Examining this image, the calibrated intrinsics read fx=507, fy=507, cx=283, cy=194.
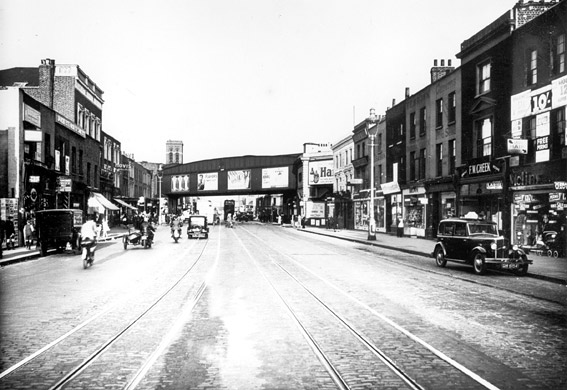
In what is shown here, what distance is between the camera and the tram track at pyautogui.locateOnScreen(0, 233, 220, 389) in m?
5.59

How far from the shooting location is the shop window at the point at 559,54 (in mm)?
20672

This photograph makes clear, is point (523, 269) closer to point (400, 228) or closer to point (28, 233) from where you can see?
point (400, 228)

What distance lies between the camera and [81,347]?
6891 mm

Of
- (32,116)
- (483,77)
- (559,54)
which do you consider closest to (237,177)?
(32,116)

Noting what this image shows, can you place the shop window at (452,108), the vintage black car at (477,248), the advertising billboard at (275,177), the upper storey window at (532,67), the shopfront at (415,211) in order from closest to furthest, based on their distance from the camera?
1. the vintage black car at (477,248)
2. the upper storey window at (532,67)
3. the shop window at (452,108)
4. the shopfront at (415,211)
5. the advertising billboard at (275,177)

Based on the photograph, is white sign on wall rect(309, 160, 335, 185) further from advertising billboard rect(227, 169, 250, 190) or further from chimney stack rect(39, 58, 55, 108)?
chimney stack rect(39, 58, 55, 108)

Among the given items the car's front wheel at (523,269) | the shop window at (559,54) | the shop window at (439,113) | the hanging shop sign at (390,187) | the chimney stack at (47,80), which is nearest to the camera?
the car's front wheel at (523,269)

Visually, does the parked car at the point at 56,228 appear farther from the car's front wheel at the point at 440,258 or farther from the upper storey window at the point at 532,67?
the upper storey window at the point at 532,67

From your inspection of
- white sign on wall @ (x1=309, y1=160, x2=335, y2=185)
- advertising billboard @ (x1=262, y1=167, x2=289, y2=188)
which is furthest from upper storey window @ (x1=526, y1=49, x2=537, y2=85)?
advertising billboard @ (x1=262, y1=167, x2=289, y2=188)

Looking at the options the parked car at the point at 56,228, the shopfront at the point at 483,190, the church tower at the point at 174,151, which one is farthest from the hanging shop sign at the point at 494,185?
the church tower at the point at 174,151

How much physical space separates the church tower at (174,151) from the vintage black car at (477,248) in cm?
14703

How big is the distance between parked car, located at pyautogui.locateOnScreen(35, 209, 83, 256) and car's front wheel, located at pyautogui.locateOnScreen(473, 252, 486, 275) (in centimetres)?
1813

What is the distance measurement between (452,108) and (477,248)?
17.5 metres

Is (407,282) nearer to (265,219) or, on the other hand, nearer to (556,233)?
(556,233)
